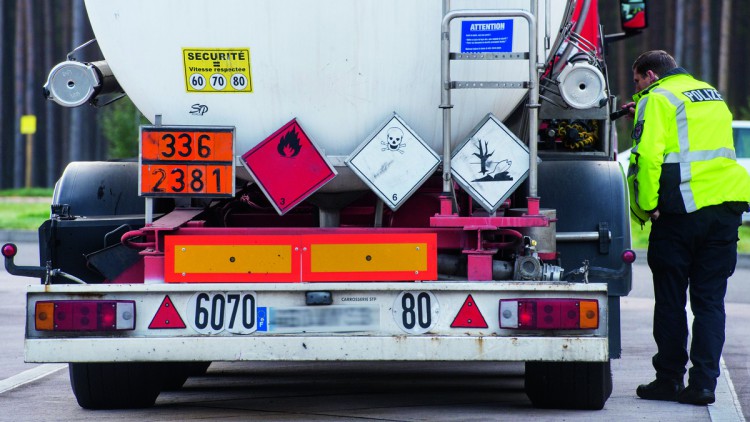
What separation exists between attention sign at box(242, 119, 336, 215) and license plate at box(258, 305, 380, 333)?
45cm

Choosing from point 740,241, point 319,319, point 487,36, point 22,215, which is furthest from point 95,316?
point 22,215

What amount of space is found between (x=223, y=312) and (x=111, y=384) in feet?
3.76

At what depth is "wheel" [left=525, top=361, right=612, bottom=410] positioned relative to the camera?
19.6 ft

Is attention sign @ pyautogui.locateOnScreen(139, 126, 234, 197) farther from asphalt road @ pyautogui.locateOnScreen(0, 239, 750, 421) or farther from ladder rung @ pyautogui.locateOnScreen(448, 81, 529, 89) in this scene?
asphalt road @ pyautogui.locateOnScreen(0, 239, 750, 421)

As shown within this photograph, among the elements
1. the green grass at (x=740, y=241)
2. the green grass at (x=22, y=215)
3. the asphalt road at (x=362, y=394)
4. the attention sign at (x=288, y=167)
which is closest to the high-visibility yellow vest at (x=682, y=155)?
the asphalt road at (x=362, y=394)

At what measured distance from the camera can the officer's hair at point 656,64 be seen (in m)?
6.68

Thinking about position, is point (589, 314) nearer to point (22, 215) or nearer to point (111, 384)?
point (111, 384)

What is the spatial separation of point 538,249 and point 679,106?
1279 mm

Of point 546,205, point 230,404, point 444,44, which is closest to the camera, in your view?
point 444,44

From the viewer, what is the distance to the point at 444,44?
5.30 meters

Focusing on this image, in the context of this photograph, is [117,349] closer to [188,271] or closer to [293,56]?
[188,271]

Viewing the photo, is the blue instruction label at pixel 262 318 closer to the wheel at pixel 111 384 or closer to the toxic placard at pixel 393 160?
the toxic placard at pixel 393 160

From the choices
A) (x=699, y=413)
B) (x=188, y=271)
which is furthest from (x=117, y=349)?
(x=699, y=413)

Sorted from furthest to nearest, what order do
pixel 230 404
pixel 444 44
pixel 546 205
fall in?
pixel 230 404 → pixel 546 205 → pixel 444 44
